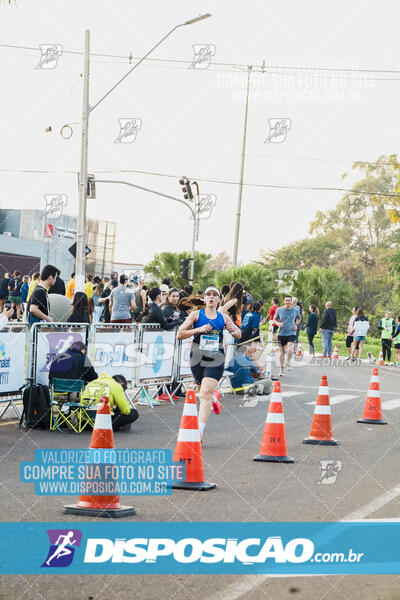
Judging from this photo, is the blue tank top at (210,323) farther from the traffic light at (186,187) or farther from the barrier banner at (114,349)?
the traffic light at (186,187)

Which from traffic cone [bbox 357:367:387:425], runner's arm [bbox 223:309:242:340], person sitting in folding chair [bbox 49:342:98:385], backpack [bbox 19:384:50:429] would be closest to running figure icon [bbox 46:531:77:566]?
runner's arm [bbox 223:309:242:340]

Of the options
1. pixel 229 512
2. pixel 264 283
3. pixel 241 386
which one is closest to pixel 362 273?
pixel 264 283

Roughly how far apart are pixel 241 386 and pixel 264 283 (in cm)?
3164

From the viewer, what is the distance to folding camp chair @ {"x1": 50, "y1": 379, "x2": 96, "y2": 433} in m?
11.7

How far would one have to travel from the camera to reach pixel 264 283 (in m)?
49.5

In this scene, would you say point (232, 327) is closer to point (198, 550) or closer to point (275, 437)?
point (275, 437)

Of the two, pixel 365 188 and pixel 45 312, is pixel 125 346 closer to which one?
pixel 45 312

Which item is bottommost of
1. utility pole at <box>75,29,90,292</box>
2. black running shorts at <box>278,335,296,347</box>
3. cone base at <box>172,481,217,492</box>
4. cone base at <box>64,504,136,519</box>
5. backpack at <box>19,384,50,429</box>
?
black running shorts at <box>278,335,296,347</box>

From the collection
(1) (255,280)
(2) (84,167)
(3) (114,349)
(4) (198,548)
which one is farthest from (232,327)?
(1) (255,280)

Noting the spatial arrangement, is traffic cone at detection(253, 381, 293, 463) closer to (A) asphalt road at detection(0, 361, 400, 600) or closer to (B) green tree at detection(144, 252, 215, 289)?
(A) asphalt road at detection(0, 361, 400, 600)

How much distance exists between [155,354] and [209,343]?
4.94 metres

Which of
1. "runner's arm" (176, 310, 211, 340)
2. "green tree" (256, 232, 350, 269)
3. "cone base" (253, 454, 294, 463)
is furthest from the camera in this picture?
"green tree" (256, 232, 350, 269)

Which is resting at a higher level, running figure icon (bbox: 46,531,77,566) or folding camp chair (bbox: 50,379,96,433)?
running figure icon (bbox: 46,531,77,566)

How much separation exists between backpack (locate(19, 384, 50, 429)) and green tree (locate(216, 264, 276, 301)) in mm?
37479
